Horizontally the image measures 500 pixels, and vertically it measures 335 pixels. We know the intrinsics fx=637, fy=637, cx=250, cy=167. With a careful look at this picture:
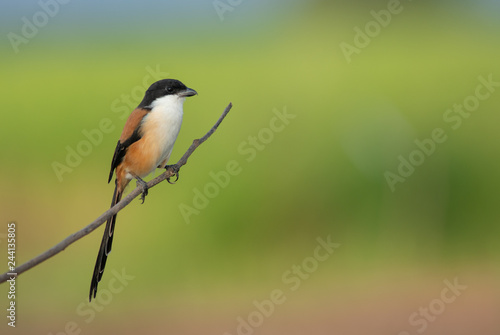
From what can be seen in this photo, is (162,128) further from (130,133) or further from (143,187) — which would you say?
(143,187)

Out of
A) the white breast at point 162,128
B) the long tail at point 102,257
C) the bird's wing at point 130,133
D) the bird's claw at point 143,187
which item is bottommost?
the long tail at point 102,257

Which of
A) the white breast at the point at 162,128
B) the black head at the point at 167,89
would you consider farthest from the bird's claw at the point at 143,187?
the black head at the point at 167,89

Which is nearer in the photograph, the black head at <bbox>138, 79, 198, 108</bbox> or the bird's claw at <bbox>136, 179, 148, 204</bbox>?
the bird's claw at <bbox>136, 179, 148, 204</bbox>

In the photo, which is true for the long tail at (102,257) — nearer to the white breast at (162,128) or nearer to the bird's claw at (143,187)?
the bird's claw at (143,187)

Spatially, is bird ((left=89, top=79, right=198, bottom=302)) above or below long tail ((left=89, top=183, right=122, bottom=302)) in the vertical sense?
above

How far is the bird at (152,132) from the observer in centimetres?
271

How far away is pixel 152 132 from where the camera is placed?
8.98 ft

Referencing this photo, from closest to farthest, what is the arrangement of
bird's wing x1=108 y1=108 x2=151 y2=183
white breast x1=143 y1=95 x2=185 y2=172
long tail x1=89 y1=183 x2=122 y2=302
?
long tail x1=89 y1=183 x2=122 y2=302 → white breast x1=143 y1=95 x2=185 y2=172 → bird's wing x1=108 y1=108 x2=151 y2=183

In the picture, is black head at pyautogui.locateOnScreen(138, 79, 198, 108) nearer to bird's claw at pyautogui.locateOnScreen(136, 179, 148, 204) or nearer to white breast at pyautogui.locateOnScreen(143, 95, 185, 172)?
white breast at pyautogui.locateOnScreen(143, 95, 185, 172)

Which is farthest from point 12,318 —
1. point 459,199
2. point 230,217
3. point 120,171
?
point 459,199

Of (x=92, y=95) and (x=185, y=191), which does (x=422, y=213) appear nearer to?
(x=185, y=191)

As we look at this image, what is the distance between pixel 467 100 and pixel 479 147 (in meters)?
0.69

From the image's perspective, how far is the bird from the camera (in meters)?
2.71

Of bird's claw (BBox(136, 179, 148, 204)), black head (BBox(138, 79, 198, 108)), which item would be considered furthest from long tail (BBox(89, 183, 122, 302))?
black head (BBox(138, 79, 198, 108))
